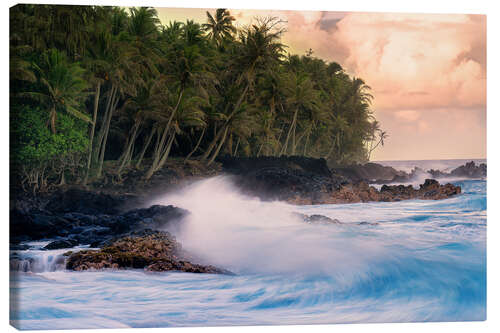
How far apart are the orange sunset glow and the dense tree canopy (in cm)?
22

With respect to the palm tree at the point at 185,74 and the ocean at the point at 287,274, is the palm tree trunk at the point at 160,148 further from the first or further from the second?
the ocean at the point at 287,274

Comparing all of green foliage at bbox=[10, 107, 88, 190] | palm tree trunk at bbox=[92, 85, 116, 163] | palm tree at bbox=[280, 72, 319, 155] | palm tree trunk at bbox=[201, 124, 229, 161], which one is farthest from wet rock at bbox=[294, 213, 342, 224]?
green foliage at bbox=[10, 107, 88, 190]

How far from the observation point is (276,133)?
8789 millimetres

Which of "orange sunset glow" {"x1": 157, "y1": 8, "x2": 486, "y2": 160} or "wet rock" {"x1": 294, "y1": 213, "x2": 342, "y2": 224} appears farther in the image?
"orange sunset glow" {"x1": 157, "y1": 8, "x2": 486, "y2": 160}

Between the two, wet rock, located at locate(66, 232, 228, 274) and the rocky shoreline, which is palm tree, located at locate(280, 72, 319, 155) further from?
wet rock, located at locate(66, 232, 228, 274)

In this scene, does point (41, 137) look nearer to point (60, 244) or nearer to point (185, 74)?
point (60, 244)

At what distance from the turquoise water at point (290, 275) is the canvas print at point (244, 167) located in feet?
0.07

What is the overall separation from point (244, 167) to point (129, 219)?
70.4 inches

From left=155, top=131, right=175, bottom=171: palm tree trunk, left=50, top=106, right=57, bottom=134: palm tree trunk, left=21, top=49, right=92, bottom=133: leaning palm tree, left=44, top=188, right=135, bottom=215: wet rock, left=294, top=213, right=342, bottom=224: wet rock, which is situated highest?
left=21, top=49, right=92, bottom=133: leaning palm tree

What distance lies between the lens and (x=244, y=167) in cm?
853

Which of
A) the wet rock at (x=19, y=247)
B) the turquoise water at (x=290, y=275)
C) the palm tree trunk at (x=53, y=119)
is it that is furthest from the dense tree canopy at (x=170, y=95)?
the turquoise water at (x=290, y=275)

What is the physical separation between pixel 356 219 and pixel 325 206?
18.6 inches

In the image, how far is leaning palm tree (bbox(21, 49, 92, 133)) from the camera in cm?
773

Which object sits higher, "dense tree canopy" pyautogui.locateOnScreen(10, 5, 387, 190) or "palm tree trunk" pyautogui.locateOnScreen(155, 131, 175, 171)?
"dense tree canopy" pyautogui.locateOnScreen(10, 5, 387, 190)
